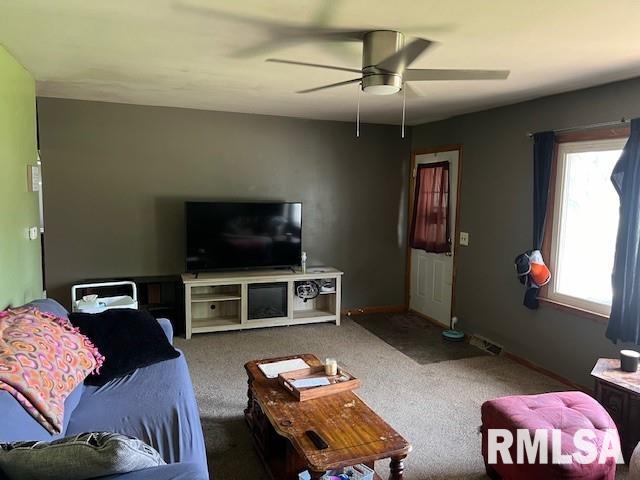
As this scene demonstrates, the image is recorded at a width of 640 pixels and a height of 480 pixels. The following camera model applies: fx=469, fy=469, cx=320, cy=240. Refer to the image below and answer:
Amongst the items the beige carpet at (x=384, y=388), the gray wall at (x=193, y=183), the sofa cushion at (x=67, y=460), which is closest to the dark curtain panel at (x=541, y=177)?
A: the beige carpet at (x=384, y=388)

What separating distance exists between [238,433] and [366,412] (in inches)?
40.2

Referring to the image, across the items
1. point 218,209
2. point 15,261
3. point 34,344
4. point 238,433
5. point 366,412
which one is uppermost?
point 218,209

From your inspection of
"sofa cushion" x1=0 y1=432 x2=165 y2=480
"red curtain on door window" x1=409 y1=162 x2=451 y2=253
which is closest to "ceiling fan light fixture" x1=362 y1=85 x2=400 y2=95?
"sofa cushion" x1=0 y1=432 x2=165 y2=480

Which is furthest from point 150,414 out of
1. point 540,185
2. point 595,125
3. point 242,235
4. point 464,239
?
point 464,239

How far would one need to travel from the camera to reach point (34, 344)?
2.07m

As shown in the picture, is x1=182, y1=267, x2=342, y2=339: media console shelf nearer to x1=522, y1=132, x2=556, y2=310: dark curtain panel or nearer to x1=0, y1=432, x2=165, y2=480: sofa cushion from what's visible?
x1=522, y1=132, x2=556, y2=310: dark curtain panel

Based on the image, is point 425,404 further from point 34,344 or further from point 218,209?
point 218,209

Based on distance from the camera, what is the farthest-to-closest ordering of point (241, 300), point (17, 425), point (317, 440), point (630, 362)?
point (241, 300) → point (630, 362) → point (317, 440) → point (17, 425)

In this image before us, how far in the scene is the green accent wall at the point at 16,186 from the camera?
277 cm

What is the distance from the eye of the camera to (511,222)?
4.29 metres

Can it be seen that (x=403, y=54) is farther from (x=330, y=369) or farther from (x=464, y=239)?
A: (x=464, y=239)

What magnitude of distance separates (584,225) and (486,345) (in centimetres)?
148

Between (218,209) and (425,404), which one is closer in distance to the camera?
(425,404)

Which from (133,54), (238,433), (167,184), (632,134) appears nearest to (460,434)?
(238,433)
